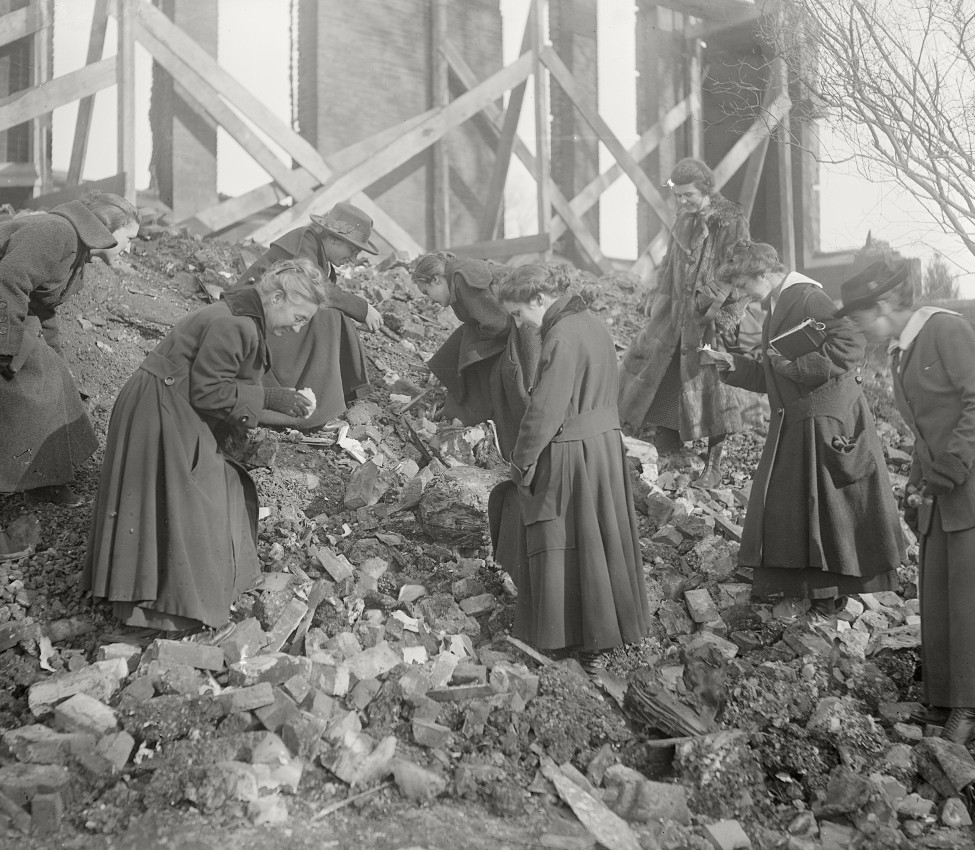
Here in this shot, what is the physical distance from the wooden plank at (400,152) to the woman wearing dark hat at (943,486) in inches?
275

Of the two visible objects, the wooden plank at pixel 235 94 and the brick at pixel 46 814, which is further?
the wooden plank at pixel 235 94

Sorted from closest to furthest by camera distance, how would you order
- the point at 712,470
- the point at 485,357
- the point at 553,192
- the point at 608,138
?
the point at 485,357 → the point at 712,470 → the point at 553,192 → the point at 608,138

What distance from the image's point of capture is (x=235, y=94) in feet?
33.9

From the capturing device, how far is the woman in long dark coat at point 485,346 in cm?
645

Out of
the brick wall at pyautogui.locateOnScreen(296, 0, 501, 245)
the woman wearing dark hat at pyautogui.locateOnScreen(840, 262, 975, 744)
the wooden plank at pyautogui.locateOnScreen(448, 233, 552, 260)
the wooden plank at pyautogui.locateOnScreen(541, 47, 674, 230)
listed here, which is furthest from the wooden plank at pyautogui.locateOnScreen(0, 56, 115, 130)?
the woman wearing dark hat at pyautogui.locateOnScreen(840, 262, 975, 744)

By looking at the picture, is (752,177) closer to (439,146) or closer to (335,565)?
(439,146)

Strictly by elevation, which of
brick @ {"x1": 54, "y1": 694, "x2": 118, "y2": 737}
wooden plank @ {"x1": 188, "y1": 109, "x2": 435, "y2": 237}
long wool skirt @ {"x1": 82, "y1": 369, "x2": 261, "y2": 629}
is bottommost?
brick @ {"x1": 54, "y1": 694, "x2": 118, "y2": 737}

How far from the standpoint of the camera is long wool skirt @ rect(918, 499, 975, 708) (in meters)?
4.41

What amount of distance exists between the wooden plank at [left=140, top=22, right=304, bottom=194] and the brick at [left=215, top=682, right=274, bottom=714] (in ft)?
24.1

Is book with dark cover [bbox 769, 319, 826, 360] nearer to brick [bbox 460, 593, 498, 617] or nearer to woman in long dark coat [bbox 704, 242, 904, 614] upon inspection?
woman in long dark coat [bbox 704, 242, 904, 614]

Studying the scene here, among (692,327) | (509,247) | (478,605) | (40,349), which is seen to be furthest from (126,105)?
(478,605)

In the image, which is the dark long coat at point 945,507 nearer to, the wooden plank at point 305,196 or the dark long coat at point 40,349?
the dark long coat at point 40,349

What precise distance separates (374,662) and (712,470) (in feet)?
11.7

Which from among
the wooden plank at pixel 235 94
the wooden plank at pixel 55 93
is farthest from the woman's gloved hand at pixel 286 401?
the wooden plank at pixel 235 94
